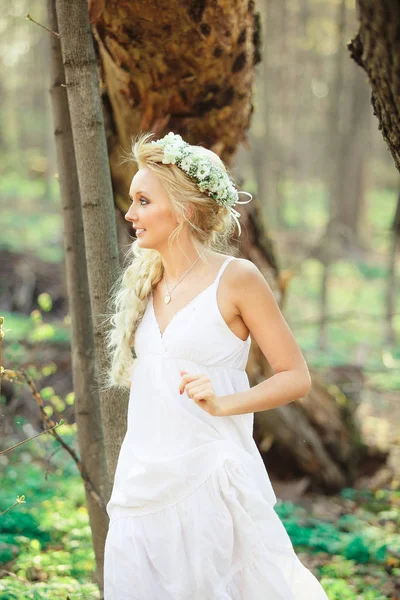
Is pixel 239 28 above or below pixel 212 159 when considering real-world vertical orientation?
above

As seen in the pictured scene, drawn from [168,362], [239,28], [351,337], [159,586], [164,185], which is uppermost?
[239,28]

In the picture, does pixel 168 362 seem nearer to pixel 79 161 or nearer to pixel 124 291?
→ pixel 124 291

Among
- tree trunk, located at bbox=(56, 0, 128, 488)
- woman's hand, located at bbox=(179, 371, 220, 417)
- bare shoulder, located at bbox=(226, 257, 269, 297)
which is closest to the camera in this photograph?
woman's hand, located at bbox=(179, 371, 220, 417)

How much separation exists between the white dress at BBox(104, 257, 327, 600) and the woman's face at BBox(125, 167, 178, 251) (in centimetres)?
29

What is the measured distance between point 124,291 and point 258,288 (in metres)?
0.65

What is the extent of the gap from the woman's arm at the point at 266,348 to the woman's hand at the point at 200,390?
6 centimetres

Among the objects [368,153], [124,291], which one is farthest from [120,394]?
[368,153]

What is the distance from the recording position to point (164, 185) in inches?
102

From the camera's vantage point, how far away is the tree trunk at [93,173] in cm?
270

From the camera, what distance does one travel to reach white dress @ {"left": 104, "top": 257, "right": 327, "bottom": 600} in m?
2.33

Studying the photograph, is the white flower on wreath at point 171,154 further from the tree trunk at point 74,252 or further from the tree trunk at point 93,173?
the tree trunk at point 74,252

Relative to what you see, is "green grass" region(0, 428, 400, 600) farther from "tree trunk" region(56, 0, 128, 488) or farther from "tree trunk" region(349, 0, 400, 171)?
"tree trunk" region(349, 0, 400, 171)

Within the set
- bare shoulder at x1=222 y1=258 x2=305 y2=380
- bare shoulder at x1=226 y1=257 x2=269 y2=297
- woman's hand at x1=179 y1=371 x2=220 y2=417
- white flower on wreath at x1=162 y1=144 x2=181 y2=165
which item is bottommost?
woman's hand at x1=179 y1=371 x2=220 y2=417

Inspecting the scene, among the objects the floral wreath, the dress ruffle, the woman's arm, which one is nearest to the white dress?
the dress ruffle
